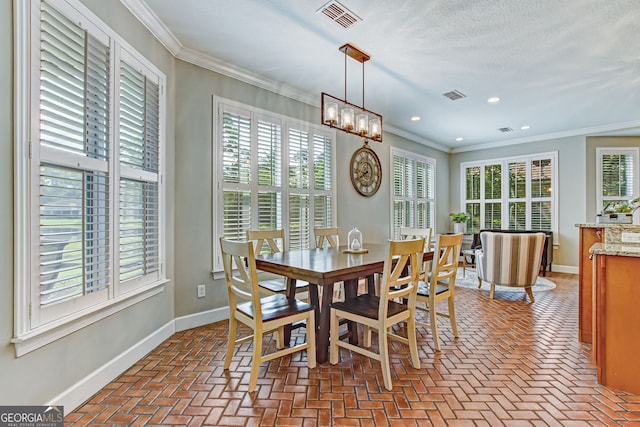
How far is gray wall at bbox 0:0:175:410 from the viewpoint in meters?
1.47

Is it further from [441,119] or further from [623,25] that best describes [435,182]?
[623,25]

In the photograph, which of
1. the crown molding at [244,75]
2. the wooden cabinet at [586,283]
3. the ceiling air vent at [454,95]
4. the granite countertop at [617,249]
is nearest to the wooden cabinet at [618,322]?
the granite countertop at [617,249]

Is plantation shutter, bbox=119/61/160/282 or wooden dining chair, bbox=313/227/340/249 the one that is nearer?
plantation shutter, bbox=119/61/160/282

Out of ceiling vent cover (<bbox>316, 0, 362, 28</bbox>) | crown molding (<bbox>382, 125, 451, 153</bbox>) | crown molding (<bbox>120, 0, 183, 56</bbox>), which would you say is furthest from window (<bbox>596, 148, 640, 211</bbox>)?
crown molding (<bbox>120, 0, 183, 56</bbox>)

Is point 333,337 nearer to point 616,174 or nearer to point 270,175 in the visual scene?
point 270,175

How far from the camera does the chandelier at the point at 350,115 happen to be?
111 inches

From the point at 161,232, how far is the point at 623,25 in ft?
14.1

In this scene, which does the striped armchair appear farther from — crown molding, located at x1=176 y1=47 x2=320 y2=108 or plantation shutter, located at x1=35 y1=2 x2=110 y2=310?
plantation shutter, located at x1=35 y1=2 x2=110 y2=310

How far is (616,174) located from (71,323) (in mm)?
8152

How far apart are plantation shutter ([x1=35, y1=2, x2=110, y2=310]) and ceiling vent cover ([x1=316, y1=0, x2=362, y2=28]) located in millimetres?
1593

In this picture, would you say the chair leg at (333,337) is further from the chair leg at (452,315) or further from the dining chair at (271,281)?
the chair leg at (452,315)

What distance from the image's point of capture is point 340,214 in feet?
15.7

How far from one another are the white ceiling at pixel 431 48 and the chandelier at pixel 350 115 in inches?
4.5

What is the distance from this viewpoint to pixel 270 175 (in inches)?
151
